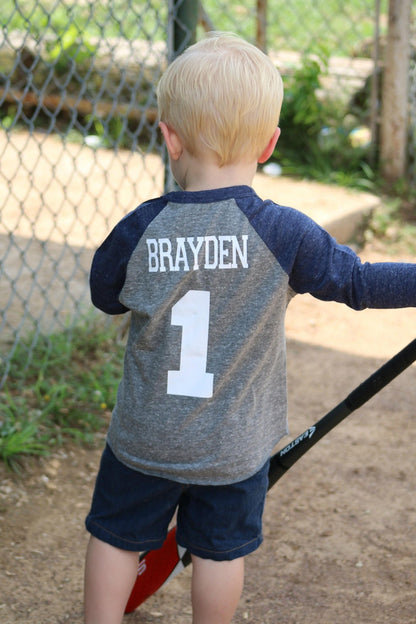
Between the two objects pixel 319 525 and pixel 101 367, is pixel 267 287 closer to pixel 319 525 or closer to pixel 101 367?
pixel 319 525

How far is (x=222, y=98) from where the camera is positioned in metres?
1.33

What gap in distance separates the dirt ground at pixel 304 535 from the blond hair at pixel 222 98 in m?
1.17

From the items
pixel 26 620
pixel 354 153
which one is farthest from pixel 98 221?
pixel 26 620

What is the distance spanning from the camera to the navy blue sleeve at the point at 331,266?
1.37m

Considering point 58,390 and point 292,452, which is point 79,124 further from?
point 292,452

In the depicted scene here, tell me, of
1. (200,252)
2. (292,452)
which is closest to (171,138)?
(200,252)

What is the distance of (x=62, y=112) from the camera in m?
6.36

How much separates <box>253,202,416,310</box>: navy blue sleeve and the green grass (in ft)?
4.40

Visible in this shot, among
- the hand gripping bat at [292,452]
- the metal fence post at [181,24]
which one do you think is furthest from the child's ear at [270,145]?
the metal fence post at [181,24]

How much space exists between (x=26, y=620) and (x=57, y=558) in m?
0.24

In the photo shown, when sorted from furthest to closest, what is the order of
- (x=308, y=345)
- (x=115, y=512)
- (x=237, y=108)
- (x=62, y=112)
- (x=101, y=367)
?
(x=62, y=112)
(x=308, y=345)
(x=101, y=367)
(x=115, y=512)
(x=237, y=108)

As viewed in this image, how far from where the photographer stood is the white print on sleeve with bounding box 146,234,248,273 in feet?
4.46

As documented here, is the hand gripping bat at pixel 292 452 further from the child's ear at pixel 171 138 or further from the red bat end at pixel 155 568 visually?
the child's ear at pixel 171 138

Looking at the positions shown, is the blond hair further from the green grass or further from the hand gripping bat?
the green grass
